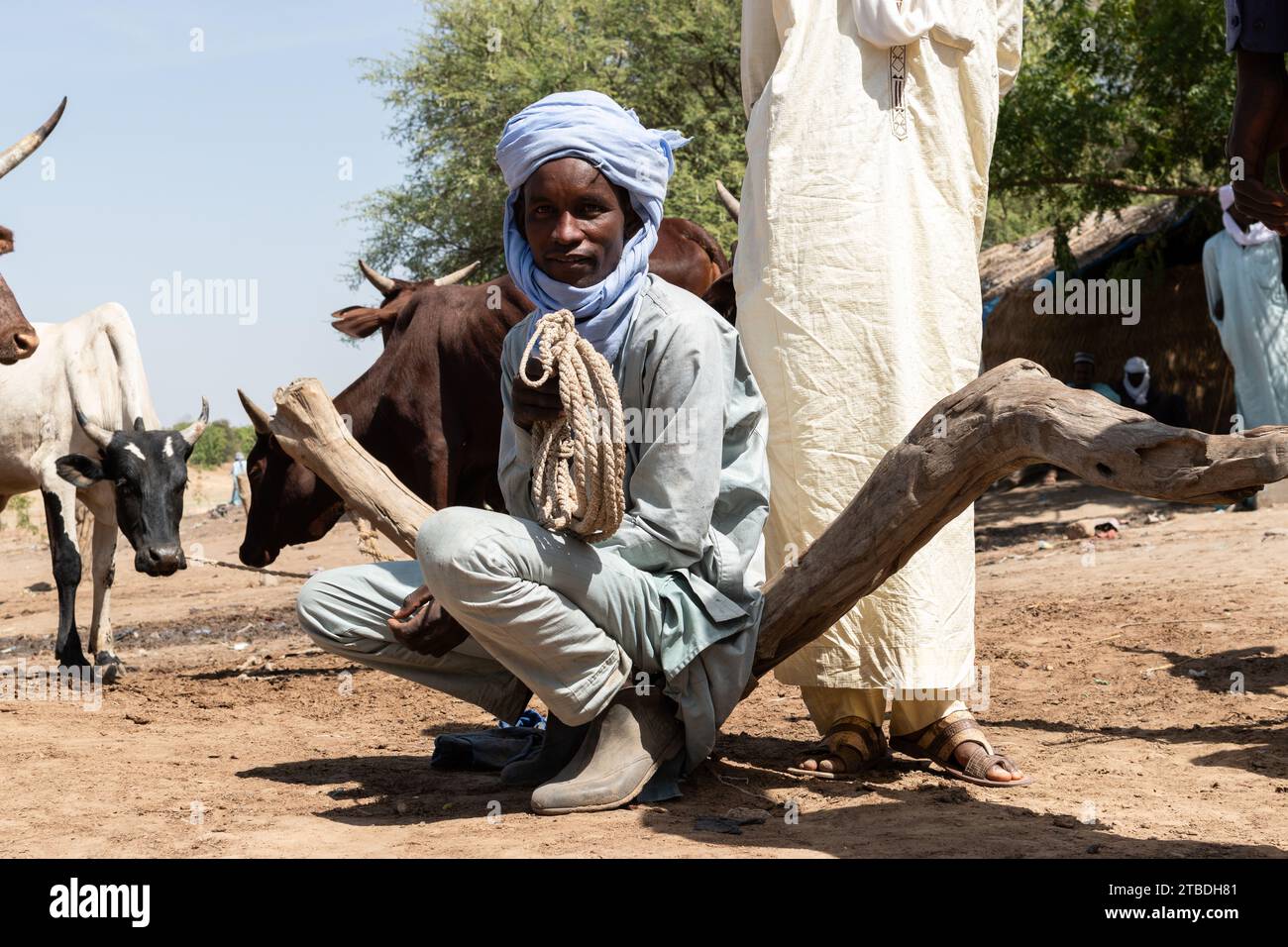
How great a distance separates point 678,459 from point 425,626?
814 millimetres

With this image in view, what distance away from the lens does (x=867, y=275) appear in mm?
4023

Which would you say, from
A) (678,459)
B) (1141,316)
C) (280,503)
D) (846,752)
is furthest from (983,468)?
(1141,316)

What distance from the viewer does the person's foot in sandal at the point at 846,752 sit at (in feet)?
12.9

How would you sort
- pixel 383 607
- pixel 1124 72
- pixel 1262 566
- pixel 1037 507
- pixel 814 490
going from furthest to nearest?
pixel 1037 507
pixel 1124 72
pixel 1262 566
pixel 814 490
pixel 383 607

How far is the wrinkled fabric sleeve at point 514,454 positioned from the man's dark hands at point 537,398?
0.11 meters

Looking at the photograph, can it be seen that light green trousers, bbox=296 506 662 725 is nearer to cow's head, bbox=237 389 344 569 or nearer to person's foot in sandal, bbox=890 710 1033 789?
person's foot in sandal, bbox=890 710 1033 789

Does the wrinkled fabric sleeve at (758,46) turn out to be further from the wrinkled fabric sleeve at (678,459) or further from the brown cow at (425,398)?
the brown cow at (425,398)

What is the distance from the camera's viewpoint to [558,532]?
10.9 ft

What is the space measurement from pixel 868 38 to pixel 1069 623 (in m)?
3.28

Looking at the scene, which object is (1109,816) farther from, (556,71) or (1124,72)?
(556,71)

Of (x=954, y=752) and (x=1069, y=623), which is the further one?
(x=1069, y=623)

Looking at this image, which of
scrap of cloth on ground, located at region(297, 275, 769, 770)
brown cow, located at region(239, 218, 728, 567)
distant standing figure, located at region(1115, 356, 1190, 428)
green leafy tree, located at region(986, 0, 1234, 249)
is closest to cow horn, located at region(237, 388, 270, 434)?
brown cow, located at region(239, 218, 728, 567)

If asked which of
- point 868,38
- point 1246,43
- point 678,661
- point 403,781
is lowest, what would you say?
point 403,781

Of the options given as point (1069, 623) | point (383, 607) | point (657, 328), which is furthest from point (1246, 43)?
point (1069, 623)
